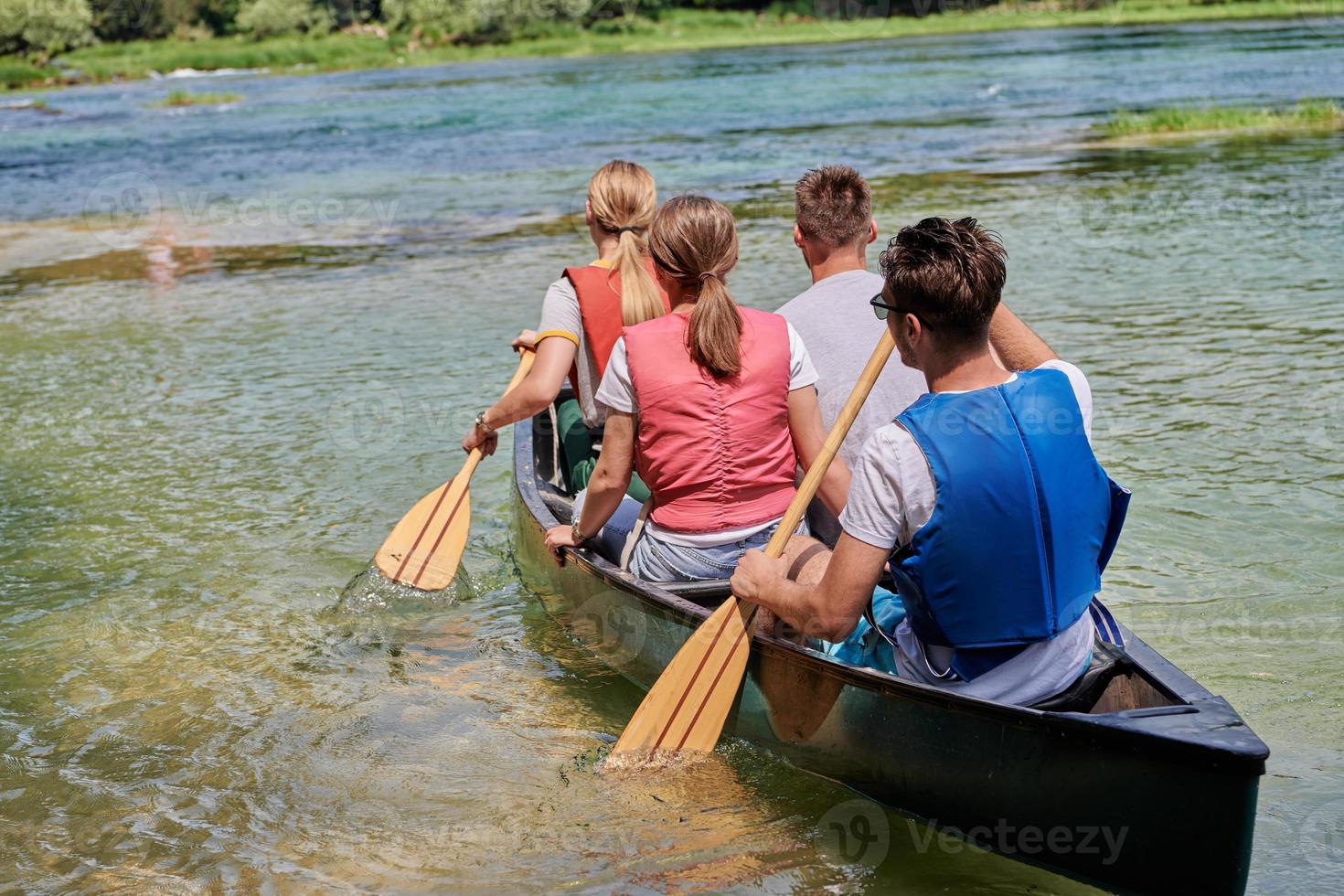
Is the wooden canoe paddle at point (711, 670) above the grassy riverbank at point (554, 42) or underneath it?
underneath

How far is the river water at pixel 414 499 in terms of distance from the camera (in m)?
3.89

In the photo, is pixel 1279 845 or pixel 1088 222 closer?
pixel 1279 845

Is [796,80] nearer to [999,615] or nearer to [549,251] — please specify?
[549,251]

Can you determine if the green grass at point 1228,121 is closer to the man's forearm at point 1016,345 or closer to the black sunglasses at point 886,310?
the man's forearm at point 1016,345

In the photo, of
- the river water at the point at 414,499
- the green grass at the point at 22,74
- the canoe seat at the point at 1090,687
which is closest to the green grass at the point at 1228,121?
the river water at the point at 414,499

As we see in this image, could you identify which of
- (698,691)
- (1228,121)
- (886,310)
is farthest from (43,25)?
(886,310)

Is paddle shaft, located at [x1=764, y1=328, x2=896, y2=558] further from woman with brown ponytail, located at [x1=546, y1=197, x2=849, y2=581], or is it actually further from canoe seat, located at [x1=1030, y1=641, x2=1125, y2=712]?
canoe seat, located at [x1=1030, y1=641, x2=1125, y2=712]

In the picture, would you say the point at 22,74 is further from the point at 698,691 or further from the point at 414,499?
the point at 698,691

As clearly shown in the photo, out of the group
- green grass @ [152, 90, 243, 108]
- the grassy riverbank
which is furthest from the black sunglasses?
the grassy riverbank

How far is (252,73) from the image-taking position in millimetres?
58625

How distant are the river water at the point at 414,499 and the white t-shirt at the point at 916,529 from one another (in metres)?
0.35

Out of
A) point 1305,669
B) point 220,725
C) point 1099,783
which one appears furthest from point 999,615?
point 220,725

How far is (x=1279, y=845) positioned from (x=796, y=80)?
3637cm

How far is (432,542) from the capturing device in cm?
590
